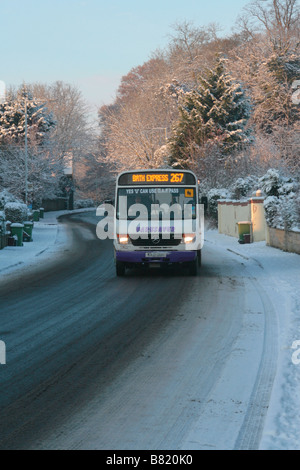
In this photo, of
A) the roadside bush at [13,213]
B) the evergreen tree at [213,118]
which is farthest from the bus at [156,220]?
the evergreen tree at [213,118]

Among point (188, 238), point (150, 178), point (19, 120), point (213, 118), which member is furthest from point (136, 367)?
point (19, 120)

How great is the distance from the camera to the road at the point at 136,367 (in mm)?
5418

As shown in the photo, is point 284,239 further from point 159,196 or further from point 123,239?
point 123,239

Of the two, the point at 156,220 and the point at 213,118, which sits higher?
the point at 213,118

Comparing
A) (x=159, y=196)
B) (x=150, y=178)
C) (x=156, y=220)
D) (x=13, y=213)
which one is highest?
(x=150, y=178)

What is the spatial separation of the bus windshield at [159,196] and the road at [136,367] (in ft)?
9.08

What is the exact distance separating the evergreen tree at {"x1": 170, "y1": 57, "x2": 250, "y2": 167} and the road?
33988mm

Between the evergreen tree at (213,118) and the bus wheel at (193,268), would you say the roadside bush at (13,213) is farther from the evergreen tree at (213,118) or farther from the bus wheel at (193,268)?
the evergreen tree at (213,118)

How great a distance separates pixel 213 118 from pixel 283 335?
40.8 meters

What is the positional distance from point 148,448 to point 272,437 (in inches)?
39.1

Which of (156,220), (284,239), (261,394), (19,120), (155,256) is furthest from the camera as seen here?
(19,120)

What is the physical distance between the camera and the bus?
1617cm

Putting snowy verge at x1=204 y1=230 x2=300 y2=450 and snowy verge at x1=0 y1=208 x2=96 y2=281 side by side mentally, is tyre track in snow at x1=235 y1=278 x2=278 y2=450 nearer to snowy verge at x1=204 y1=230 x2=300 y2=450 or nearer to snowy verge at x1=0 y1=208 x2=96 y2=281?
snowy verge at x1=204 y1=230 x2=300 y2=450

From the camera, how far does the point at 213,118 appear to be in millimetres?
48625
